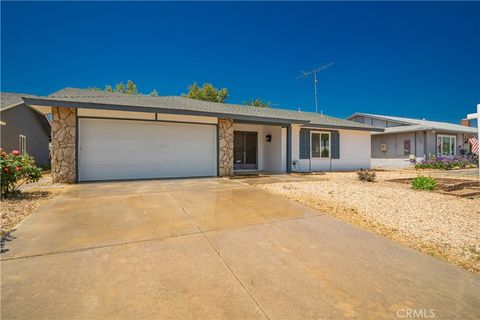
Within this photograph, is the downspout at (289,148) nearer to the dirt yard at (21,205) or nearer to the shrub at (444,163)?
the dirt yard at (21,205)

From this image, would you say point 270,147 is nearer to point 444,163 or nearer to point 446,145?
point 444,163

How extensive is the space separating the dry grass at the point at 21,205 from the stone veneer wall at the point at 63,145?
1.38 meters

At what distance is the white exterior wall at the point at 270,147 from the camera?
11867mm

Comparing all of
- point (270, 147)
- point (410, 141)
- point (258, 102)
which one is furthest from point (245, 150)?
point (258, 102)

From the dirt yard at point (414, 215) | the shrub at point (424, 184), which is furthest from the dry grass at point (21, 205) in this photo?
the shrub at point (424, 184)

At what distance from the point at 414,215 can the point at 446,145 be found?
2005cm

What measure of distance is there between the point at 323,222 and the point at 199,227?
2162 mm

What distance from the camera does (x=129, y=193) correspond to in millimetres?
6062

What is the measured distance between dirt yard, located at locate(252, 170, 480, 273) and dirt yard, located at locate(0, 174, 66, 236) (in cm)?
551

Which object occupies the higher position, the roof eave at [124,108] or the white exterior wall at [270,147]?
the roof eave at [124,108]

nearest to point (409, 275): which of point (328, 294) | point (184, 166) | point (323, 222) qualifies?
point (328, 294)

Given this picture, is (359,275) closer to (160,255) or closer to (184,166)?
(160,255)

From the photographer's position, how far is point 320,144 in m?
13.1

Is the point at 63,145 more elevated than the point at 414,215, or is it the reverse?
the point at 63,145
